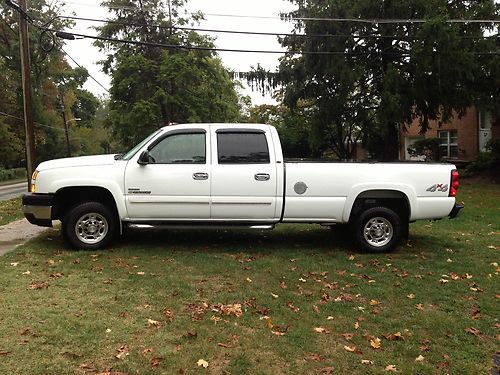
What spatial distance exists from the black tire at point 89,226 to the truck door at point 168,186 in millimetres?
409

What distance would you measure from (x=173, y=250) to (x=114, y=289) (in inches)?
82.6

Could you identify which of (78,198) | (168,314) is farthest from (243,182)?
(168,314)

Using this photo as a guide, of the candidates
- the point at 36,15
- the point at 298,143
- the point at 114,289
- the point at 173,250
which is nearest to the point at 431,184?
the point at 173,250

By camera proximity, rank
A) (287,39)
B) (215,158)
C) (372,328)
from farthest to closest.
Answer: (287,39), (215,158), (372,328)

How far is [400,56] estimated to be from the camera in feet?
65.4

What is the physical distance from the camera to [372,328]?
4.67 metres

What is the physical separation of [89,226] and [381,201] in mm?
4639

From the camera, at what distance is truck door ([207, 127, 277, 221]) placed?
24.4 ft

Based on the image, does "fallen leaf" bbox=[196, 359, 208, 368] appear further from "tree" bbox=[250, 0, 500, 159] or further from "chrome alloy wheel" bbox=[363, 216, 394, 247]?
"tree" bbox=[250, 0, 500, 159]

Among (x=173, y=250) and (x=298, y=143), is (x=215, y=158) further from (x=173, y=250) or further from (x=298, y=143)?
(x=298, y=143)

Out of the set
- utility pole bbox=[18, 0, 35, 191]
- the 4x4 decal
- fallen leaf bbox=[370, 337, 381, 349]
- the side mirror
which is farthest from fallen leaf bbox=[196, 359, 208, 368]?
utility pole bbox=[18, 0, 35, 191]

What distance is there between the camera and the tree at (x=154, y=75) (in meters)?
27.3

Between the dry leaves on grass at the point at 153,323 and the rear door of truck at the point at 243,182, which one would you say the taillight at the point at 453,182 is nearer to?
the rear door of truck at the point at 243,182

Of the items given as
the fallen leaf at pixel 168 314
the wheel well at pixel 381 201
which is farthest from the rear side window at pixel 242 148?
the fallen leaf at pixel 168 314
